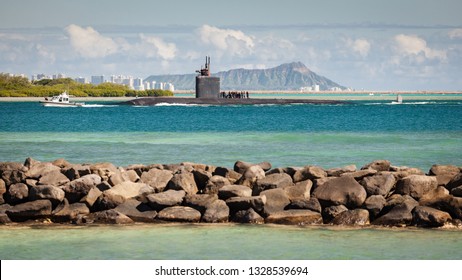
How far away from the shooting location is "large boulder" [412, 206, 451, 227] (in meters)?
14.0

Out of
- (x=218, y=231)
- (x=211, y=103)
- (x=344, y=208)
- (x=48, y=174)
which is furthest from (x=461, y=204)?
(x=211, y=103)

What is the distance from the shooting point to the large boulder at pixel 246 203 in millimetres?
14617

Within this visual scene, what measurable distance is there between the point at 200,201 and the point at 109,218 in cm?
166

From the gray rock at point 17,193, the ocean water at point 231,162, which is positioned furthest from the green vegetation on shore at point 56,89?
the gray rock at point 17,193

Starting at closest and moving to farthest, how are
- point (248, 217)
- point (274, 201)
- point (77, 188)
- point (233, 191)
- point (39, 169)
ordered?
point (248, 217)
point (274, 201)
point (233, 191)
point (77, 188)
point (39, 169)

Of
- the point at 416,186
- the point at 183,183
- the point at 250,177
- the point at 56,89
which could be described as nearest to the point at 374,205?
the point at 416,186

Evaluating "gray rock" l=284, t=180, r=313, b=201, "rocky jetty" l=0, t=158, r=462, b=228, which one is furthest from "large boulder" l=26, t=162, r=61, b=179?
"gray rock" l=284, t=180, r=313, b=201

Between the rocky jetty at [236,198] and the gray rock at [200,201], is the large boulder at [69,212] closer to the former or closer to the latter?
the rocky jetty at [236,198]

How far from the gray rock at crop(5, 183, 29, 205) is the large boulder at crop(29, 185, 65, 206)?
0.31 metres

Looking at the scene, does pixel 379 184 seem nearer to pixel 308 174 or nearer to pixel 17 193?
pixel 308 174

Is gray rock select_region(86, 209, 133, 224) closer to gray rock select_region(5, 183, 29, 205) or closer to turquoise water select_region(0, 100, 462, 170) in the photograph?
gray rock select_region(5, 183, 29, 205)

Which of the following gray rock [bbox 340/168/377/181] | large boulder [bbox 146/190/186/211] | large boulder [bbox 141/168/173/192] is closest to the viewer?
large boulder [bbox 146/190/186/211]

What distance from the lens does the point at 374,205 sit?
574 inches

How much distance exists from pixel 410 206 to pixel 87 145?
24042 mm
